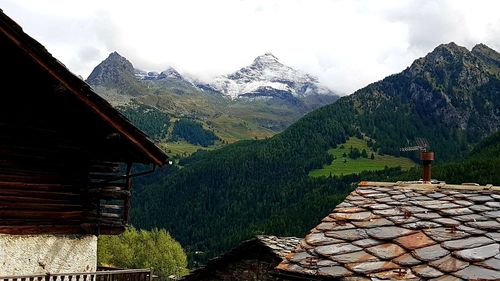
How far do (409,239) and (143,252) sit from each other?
7173 centimetres

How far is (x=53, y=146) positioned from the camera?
36.6 ft

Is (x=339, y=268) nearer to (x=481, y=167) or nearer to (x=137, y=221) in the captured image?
(x=481, y=167)

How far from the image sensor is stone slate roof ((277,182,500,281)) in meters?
7.75

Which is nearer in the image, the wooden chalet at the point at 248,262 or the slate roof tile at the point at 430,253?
the slate roof tile at the point at 430,253

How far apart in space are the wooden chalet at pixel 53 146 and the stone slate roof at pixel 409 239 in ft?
13.5

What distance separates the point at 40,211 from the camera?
429 inches

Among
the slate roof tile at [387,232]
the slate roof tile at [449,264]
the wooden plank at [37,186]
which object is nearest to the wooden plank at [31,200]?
the wooden plank at [37,186]

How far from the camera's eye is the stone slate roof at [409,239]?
7.75 m

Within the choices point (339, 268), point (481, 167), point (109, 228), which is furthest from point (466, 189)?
point (481, 167)

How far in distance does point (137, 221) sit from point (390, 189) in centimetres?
19381

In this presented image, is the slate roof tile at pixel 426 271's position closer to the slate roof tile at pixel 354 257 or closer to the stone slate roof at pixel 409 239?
the stone slate roof at pixel 409 239

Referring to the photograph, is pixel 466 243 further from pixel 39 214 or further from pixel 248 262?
pixel 248 262

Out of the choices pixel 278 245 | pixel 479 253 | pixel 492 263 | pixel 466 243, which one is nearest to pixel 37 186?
pixel 466 243

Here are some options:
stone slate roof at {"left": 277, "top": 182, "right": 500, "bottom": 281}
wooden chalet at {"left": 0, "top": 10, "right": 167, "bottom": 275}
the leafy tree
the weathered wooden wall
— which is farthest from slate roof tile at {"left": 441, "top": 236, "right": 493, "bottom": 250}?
the leafy tree
